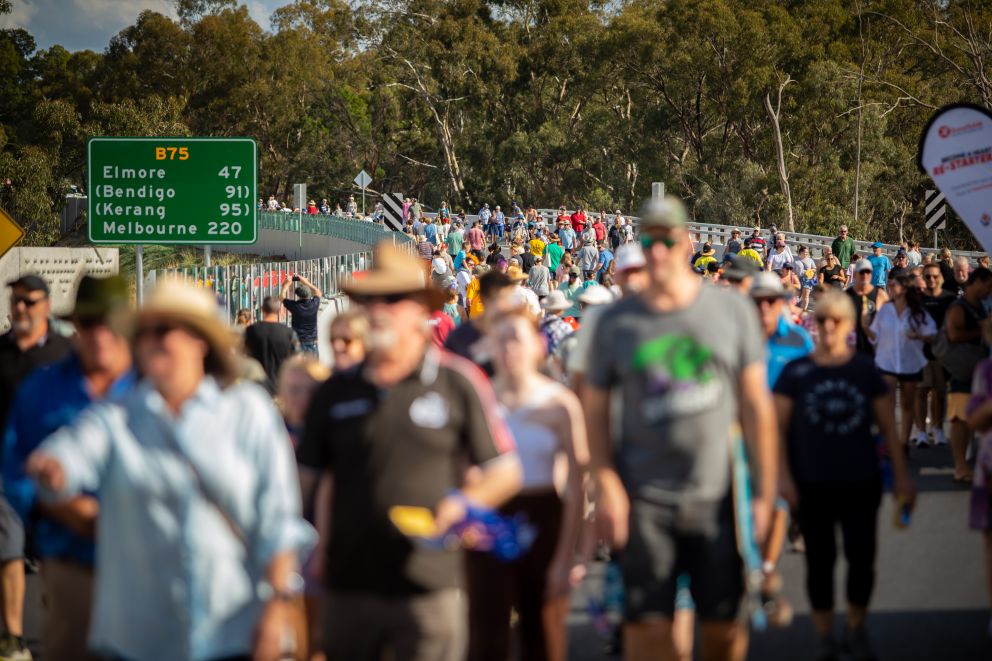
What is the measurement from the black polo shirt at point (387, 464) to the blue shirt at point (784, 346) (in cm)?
428

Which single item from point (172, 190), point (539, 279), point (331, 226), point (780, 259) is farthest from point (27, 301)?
point (331, 226)

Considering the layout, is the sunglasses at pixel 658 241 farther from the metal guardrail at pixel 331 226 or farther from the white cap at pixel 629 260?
the metal guardrail at pixel 331 226

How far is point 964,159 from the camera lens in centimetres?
1043

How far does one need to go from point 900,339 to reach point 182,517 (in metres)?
10.5

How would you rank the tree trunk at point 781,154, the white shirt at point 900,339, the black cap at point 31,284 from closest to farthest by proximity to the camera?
the black cap at point 31,284 → the white shirt at point 900,339 → the tree trunk at point 781,154

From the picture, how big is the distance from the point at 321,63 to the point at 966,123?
250ft

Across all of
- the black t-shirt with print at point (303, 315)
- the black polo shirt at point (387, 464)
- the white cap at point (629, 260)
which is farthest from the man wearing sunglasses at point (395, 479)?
the black t-shirt with print at point (303, 315)

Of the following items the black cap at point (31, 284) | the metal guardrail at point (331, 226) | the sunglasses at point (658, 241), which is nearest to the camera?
the sunglasses at point (658, 241)

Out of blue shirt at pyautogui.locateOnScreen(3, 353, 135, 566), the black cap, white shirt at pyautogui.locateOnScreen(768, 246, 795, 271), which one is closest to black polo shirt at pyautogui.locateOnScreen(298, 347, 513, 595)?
blue shirt at pyautogui.locateOnScreen(3, 353, 135, 566)

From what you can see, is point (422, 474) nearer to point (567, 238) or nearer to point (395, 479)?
point (395, 479)

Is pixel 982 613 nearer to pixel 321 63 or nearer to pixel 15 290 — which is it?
pixel 15 290

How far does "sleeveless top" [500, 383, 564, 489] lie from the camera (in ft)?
18.9

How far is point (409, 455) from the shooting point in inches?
175

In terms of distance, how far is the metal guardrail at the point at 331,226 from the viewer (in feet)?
152
